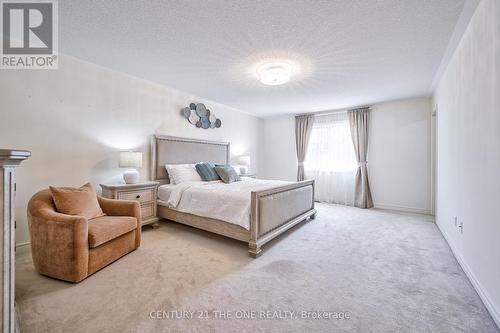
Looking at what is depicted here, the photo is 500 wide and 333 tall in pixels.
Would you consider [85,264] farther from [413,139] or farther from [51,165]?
[413,139]

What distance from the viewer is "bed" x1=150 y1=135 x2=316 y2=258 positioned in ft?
8.20

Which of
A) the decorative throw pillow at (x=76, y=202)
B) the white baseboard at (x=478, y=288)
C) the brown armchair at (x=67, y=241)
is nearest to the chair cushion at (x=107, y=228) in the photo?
the brown armchair at (x=67, y=241)

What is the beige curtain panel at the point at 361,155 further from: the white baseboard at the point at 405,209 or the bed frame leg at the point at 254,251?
the bed frame leg at the point at 254,251

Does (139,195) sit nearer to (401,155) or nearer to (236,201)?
(236,201)

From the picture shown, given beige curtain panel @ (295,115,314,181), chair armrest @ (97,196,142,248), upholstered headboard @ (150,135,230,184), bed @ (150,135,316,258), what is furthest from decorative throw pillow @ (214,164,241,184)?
beige curtain panel @ (295,115,314,181)

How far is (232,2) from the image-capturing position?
1815 millimetres

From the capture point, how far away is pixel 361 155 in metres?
4.94

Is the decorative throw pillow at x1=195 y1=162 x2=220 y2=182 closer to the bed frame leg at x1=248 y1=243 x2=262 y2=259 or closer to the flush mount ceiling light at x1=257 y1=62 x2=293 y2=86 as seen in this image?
the bed frame leg at x1=248 y1=243 x2=262 y2=259

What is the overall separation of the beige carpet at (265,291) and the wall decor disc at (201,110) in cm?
274

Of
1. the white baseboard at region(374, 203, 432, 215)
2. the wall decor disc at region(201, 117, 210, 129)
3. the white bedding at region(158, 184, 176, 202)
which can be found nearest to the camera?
the white bedding at region(158, 184, 176, 202)

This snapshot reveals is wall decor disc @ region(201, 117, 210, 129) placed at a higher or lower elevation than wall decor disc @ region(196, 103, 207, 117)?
lower

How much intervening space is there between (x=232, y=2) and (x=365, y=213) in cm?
430

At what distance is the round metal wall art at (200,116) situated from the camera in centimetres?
434

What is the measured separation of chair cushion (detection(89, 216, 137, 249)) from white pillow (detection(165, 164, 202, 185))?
4.16 ft
